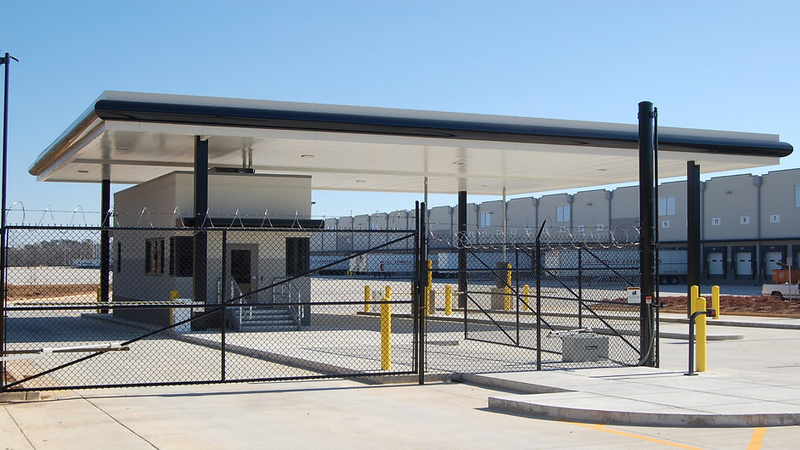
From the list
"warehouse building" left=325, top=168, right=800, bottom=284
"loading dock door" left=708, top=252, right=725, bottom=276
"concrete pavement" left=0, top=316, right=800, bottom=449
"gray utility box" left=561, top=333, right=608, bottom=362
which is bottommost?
"concrete pavement" left=0, top=316, right=800, bottom=449

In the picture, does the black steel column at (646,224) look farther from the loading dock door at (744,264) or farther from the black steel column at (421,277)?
the loading dock door at (744,264)

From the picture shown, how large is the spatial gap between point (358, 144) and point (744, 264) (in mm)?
46510

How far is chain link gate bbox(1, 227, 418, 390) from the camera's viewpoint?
1387 cm

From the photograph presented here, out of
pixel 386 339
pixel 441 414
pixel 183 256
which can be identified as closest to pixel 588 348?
pixel 386 339

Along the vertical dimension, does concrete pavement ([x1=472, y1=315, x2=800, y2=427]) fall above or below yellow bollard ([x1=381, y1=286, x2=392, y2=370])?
below

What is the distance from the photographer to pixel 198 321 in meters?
25.0

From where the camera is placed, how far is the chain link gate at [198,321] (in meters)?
13.9

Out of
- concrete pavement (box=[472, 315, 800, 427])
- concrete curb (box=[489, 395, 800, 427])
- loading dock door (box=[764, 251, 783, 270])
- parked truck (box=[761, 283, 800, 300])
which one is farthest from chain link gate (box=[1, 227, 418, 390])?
loading dock door (box=[764, 251, 783, 270])

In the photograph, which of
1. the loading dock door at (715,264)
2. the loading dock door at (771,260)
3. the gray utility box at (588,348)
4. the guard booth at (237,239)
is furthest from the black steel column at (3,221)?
the loading dock door at (715,264)

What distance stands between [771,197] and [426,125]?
4388cm

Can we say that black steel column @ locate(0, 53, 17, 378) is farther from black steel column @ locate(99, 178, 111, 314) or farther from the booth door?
black steel column @ locate(99, 178, 111, 314)

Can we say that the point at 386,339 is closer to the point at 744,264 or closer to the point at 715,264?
the point at 744,264

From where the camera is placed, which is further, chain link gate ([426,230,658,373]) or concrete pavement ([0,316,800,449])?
chain link gate ([426,230,658,373])

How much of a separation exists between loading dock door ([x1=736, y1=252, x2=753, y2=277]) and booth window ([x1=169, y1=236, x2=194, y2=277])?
4701cm
